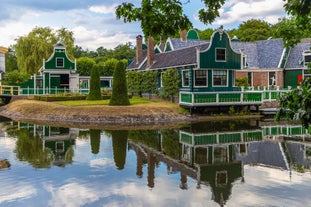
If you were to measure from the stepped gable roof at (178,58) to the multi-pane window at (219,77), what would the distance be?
88.0 inches

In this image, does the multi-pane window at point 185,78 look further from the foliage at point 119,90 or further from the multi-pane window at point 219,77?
the foliage at point 119,90

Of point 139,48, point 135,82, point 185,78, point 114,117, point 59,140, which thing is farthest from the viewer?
point 139,48

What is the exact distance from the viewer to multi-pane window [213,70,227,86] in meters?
31.5

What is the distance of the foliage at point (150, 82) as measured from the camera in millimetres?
37156

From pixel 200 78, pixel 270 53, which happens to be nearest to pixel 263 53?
pixel 270 53

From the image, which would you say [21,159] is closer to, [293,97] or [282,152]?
[282,152]

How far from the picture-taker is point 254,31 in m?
→ 69.3

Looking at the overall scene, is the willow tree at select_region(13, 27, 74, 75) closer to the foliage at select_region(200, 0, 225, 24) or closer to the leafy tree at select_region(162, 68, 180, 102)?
the leafy tree at select_region(162, 68, 180, 102)

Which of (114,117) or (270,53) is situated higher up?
(270,53)

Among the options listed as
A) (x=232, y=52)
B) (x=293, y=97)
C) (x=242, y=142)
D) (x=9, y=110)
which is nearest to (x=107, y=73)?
(x=9, y=110)

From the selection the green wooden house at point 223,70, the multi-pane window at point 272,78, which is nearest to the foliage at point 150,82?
the green wooden house at point 223,70

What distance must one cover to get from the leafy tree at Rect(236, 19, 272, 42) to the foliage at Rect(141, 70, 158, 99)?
36337 millimetres

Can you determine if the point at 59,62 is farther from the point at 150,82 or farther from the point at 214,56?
the point at 214,56

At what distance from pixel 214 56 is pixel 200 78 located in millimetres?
2183
